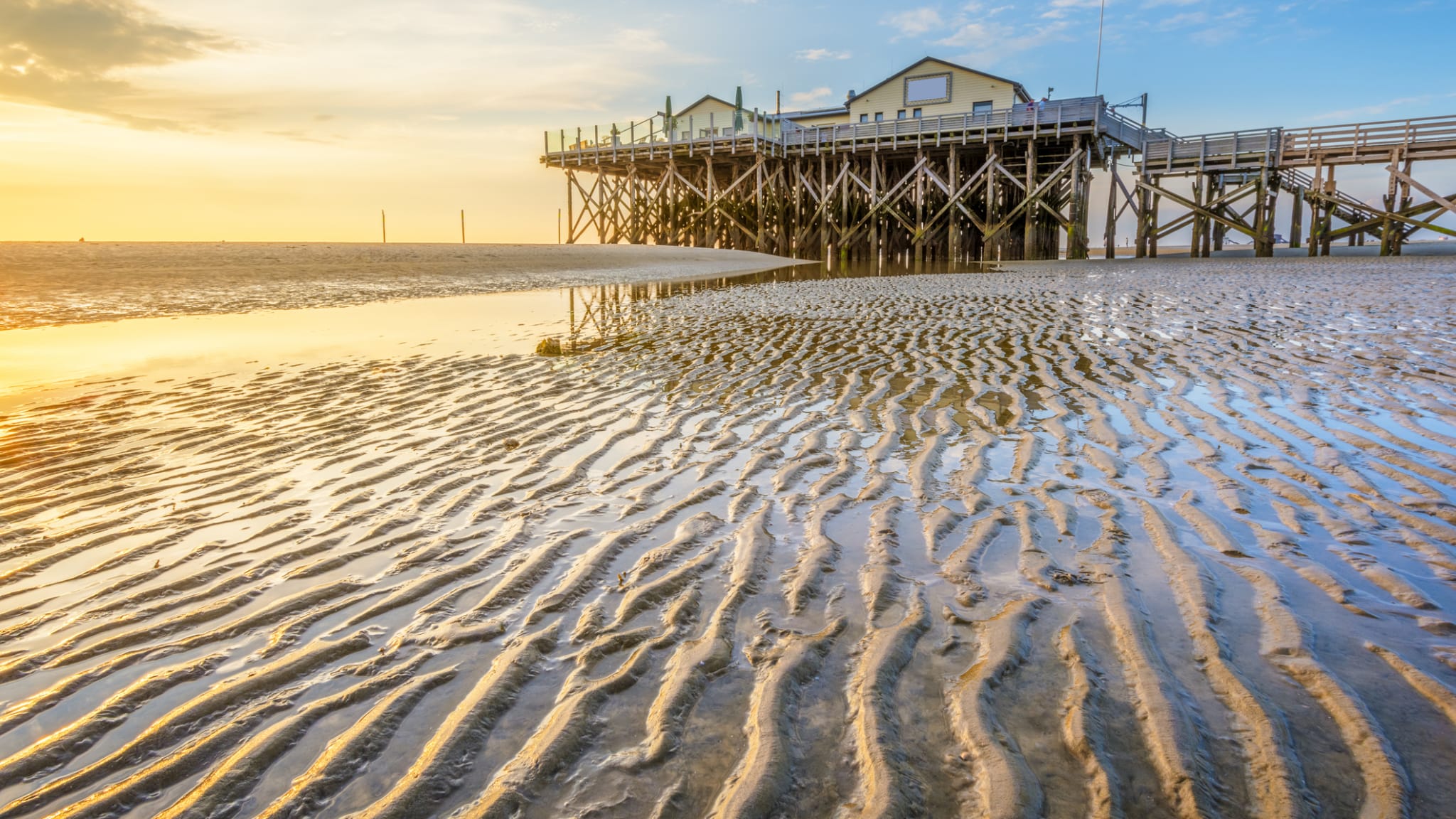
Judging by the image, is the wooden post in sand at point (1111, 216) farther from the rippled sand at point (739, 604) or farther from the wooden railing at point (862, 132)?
the rippled sand at point (739, 604)

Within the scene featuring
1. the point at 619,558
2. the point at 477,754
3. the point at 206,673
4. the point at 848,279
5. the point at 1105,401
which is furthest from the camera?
the point at 848,279

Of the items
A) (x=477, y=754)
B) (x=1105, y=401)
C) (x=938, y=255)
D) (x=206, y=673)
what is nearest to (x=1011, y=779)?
(x=477, y=754)

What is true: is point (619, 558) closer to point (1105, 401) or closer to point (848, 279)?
point (1105, 401)

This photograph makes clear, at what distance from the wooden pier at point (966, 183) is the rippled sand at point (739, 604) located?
83.0ft

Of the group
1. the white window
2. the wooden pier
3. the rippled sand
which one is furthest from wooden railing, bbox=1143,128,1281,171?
the rippled sand

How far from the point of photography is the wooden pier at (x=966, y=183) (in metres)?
26.9

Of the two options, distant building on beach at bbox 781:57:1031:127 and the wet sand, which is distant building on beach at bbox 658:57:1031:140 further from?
the wet sand

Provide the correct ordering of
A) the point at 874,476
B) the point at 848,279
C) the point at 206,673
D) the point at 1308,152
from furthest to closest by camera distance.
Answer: the point at 1308,152, the point at 848,279, the point at 874,476, the point at 206,673

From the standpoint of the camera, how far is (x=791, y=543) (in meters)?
3.38

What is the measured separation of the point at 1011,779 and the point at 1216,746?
54cm

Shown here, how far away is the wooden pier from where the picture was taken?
26.9 m

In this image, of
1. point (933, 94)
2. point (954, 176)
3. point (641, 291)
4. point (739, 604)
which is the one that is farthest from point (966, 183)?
point (739, 604)

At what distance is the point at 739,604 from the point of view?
2.86 metres

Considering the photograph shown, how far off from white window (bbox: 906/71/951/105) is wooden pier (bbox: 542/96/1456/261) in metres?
4.94
